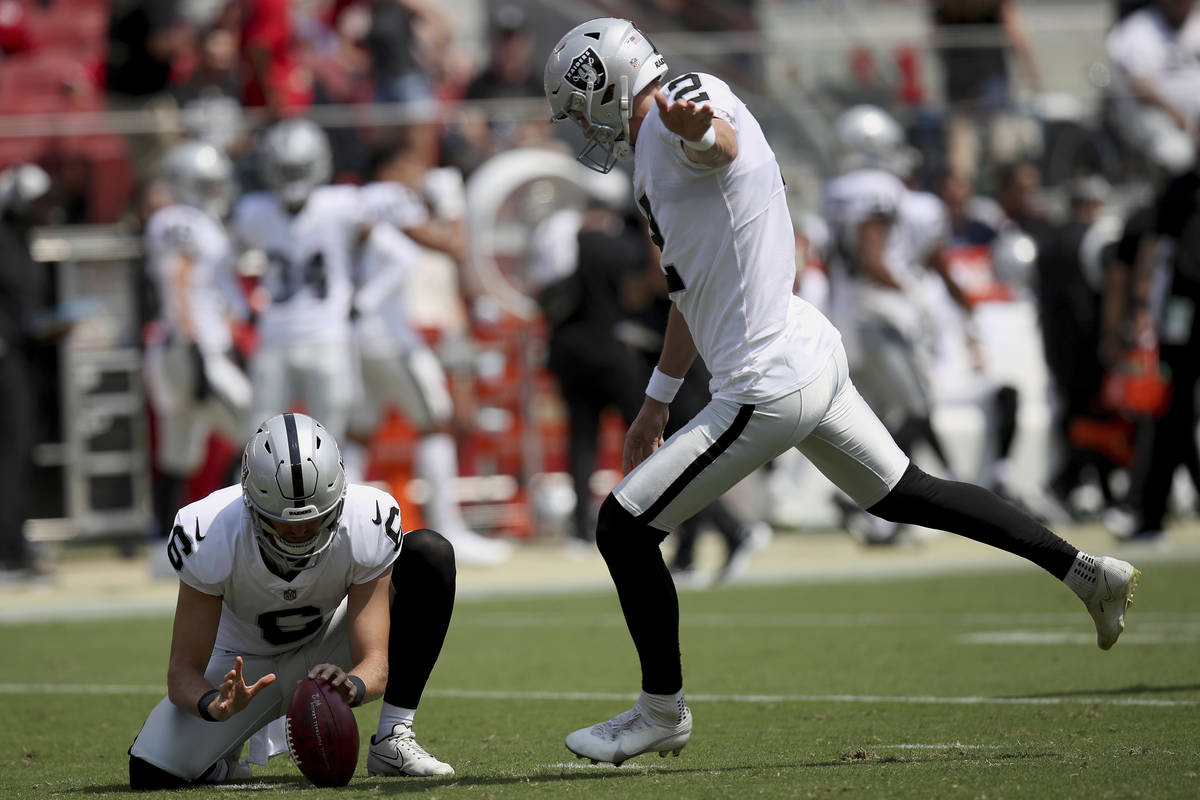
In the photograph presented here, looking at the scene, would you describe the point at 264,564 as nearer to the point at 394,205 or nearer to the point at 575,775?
the point at 575,775

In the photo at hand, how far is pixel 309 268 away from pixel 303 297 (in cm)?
17

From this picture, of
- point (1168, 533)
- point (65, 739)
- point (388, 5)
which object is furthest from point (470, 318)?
point (65, 739)

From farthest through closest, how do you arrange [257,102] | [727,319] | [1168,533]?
[257,102]
[1168,533]
[727,319]

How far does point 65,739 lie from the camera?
623 centimetres

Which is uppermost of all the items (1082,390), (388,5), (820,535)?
(388,5)

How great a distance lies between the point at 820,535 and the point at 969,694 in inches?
264

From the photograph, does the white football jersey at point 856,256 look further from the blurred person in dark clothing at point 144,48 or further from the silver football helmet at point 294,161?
the blurred person in dark clothing at point 144,48

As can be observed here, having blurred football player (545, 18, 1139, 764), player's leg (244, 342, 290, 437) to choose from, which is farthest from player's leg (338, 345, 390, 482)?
blurred football player (545, 18, 1139, 764)

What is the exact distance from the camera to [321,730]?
482cm

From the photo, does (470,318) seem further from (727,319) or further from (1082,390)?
(727,319)

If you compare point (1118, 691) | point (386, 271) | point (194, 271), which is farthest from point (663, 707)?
point (194, 271)

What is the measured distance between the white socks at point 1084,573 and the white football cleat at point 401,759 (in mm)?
1849

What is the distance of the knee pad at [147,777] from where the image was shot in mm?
5078

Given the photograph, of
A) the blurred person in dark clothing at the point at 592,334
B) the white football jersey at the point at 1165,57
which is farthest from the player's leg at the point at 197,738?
the white football jersey at the point at 1165,57
